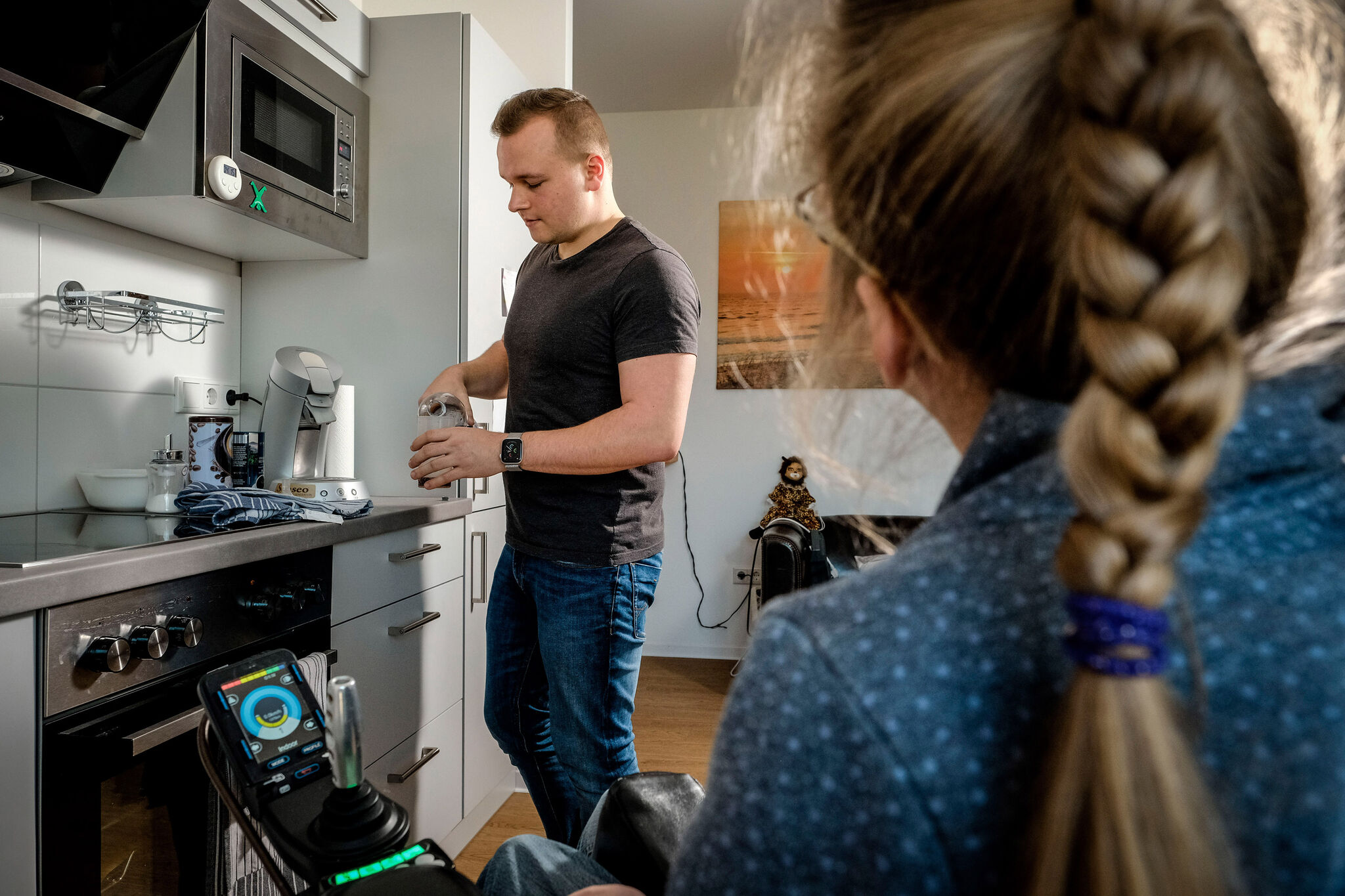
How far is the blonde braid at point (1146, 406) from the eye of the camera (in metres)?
0.30

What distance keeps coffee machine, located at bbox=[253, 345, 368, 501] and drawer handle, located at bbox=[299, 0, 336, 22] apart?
0.72 m

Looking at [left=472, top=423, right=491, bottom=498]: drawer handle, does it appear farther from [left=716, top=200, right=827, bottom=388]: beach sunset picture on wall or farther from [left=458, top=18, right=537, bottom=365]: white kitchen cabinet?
[left=716, top=200, right=827, bottom=388]: beach sunset picture on wall

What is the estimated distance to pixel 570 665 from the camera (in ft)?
5.11

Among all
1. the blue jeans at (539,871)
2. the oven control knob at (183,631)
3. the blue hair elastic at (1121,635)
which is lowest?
the blue jeans at (539,871)

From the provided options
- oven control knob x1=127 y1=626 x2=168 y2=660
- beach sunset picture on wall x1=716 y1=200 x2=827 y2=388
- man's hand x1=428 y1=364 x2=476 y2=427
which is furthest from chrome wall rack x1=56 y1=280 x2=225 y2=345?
beach sunset picture on wall x1=716 y1=200 x2=827 y2=388

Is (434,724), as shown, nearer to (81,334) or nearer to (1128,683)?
(81,334)

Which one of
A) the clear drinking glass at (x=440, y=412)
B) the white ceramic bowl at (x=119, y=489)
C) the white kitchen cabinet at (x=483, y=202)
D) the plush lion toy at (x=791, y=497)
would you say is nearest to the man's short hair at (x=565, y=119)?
the white kitchen cabinet at (x=483, y=202)

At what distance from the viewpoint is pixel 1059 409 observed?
0.42m

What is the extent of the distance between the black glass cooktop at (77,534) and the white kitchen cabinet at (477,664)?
0.70 m

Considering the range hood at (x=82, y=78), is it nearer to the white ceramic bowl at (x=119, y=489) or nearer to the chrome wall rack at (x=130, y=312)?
the chrome wall rack at (x=130, y=312)

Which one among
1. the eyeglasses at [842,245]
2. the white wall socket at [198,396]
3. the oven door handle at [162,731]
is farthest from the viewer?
the white wall socket at [198,396]

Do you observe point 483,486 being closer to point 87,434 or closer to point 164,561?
point 87,434

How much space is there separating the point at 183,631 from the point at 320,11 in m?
1.37

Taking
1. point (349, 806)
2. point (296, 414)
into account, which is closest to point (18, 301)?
point (296, 414)
